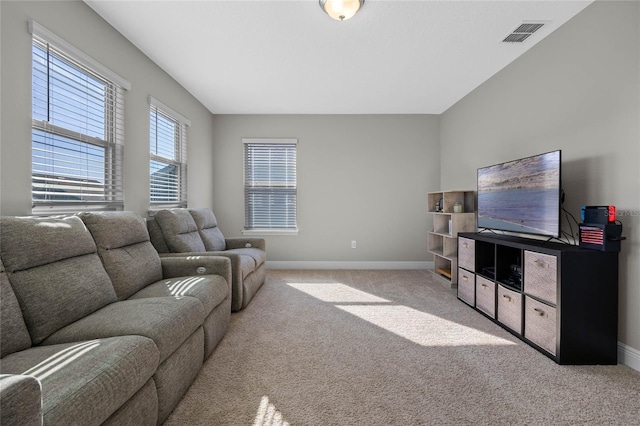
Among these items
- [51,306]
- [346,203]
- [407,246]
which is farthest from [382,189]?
[51,306]

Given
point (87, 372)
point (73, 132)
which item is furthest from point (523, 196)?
point (73, 132)

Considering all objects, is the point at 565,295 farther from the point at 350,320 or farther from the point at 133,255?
the point at 133,255

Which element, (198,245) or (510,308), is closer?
(510,308)

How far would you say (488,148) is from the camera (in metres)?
3.38

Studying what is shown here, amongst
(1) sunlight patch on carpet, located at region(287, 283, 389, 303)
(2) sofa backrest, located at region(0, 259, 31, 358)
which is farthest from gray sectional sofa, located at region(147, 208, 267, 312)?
(2) sofa backrest, located at region(0, 259, 31, 358)

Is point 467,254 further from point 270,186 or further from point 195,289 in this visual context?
point 270,186

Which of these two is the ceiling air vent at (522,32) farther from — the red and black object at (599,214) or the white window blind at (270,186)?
the white window blind at (270,186)

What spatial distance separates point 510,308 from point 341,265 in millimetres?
2646

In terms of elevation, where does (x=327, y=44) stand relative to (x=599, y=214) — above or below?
above

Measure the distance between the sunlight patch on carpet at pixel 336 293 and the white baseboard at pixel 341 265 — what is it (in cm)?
91

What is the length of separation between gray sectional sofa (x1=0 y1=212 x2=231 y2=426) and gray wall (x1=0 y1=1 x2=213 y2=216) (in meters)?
0.39

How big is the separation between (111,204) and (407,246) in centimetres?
406

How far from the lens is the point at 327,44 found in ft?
8.60

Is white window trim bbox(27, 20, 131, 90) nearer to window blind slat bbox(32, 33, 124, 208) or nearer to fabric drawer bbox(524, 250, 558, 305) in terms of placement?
window blind slat bbox(32, 33, 124, 208)
